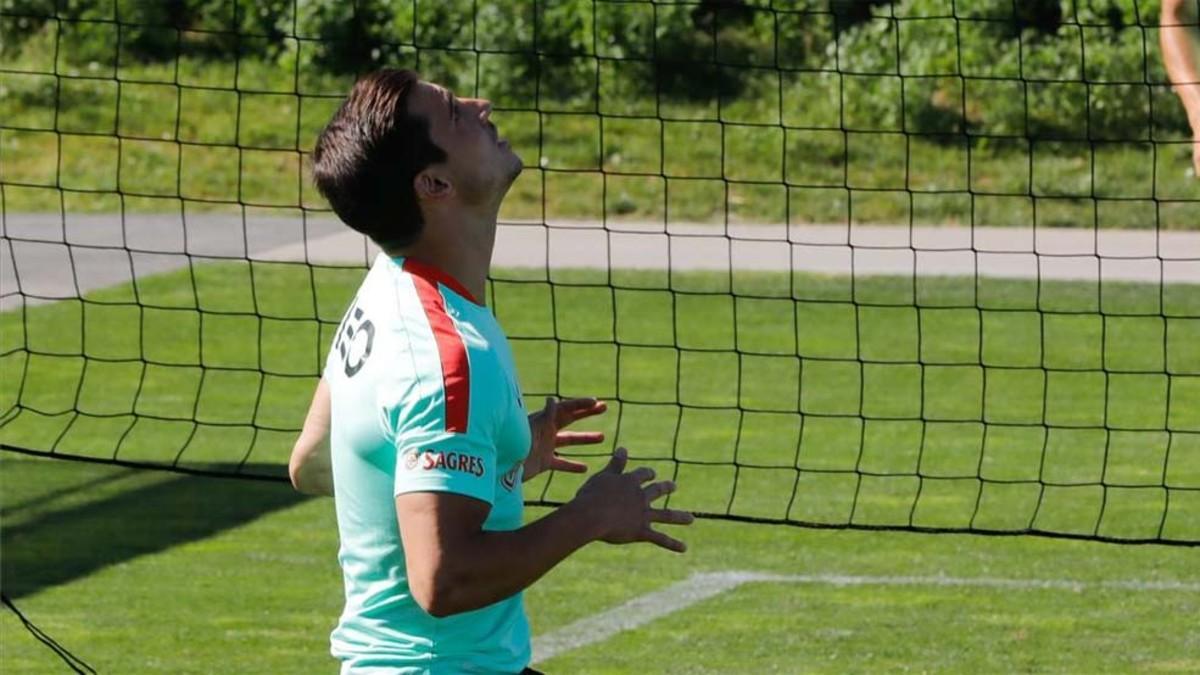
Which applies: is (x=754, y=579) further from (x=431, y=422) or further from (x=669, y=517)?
(x=431, y=422)

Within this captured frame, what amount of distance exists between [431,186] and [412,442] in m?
0.46

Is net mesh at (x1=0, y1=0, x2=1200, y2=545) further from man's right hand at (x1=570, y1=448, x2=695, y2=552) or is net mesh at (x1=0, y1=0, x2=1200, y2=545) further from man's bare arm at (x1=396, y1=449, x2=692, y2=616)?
man's bare arm at (x1=396, y1=449, x2=692, y2=616)

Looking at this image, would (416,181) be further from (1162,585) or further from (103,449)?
(103,449)

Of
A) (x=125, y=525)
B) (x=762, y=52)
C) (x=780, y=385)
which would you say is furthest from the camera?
(x=762, y=52)

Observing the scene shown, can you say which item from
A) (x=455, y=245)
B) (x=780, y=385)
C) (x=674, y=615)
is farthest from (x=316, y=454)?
(x=780, y=385)

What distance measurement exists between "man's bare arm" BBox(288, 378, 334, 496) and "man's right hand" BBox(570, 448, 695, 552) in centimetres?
59

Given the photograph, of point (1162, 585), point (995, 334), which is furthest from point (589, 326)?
point (1162, 585)

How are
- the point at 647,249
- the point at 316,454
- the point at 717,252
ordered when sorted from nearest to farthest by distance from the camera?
1. the point at 316,454
2. the point at 717,252
3. the point at 647,249

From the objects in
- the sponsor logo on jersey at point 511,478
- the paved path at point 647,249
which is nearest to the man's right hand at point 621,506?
the sponsor logo on jersey at point 511,478

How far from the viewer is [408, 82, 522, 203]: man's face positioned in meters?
3.70

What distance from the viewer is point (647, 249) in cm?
1822

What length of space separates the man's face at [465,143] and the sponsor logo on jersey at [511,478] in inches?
17.5

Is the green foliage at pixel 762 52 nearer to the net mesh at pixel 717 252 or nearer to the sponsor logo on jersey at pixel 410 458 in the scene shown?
the net mesh at pixel 717 252

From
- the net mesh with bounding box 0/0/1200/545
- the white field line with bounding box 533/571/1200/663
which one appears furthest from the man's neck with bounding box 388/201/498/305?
the white field line with bounding box 533/571/1200/663
